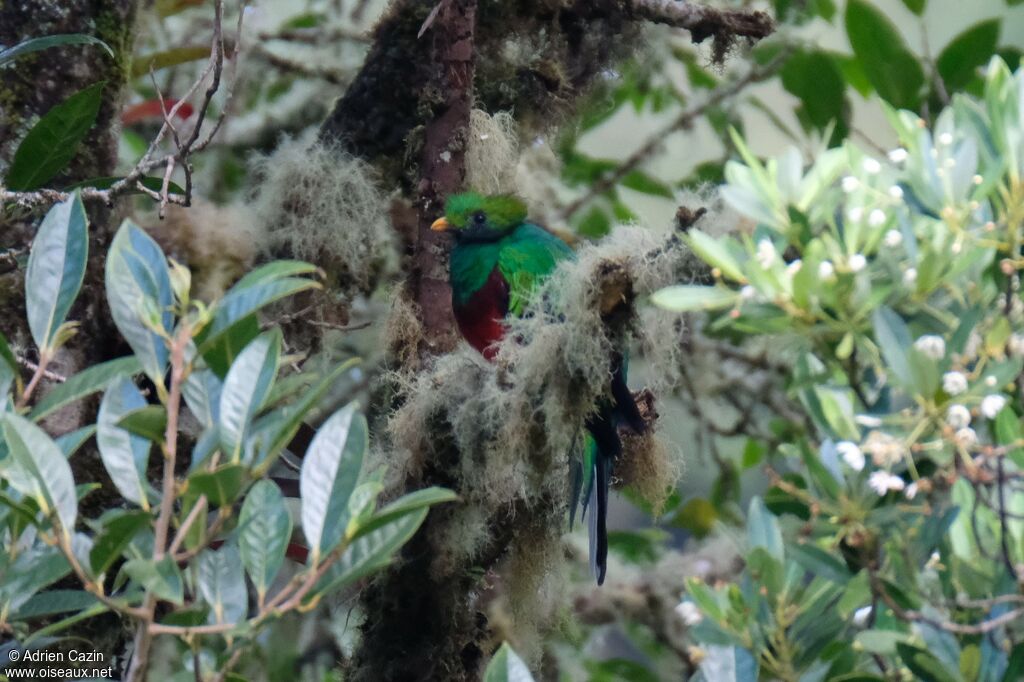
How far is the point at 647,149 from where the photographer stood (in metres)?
3.88

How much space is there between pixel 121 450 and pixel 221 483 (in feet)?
0.68

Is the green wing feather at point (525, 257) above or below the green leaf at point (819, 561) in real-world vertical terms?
below

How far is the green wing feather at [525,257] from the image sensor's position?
9.25 feet

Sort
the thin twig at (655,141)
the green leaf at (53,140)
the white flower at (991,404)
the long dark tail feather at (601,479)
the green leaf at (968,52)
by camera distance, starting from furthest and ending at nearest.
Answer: the thin twig at (655,141) < the green leaf at (968,52) < the long dark tail feather at (601,479) < the green leaf at (53,140) < the white flower at (991,404)

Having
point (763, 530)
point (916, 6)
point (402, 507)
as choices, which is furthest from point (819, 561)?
point (916, 6)

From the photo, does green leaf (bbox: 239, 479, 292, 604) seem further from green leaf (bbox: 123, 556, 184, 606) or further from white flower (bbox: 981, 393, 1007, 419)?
white flower (bbox: 981, 393, 1007, 419)

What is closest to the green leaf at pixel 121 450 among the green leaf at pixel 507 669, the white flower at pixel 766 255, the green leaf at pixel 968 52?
the green leaf at pixel 507 669

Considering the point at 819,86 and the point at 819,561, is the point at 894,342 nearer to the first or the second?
the point at 819,561

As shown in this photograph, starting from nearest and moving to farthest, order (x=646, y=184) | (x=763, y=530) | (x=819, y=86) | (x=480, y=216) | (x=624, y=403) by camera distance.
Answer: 1. (x=763, y=530)
2. (x=624, y=403)
3. (x=480, y=216)
4. (x=819, y=86)
5. (x=646, y=184)

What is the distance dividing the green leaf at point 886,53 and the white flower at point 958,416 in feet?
6.28

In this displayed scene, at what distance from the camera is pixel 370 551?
1215 mm

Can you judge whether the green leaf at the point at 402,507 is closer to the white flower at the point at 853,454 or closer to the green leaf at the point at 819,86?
the white flower at the point at 853,454

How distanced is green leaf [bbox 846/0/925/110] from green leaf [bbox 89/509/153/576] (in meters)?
2.29

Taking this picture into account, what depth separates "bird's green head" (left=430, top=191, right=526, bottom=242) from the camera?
2.66 metres
